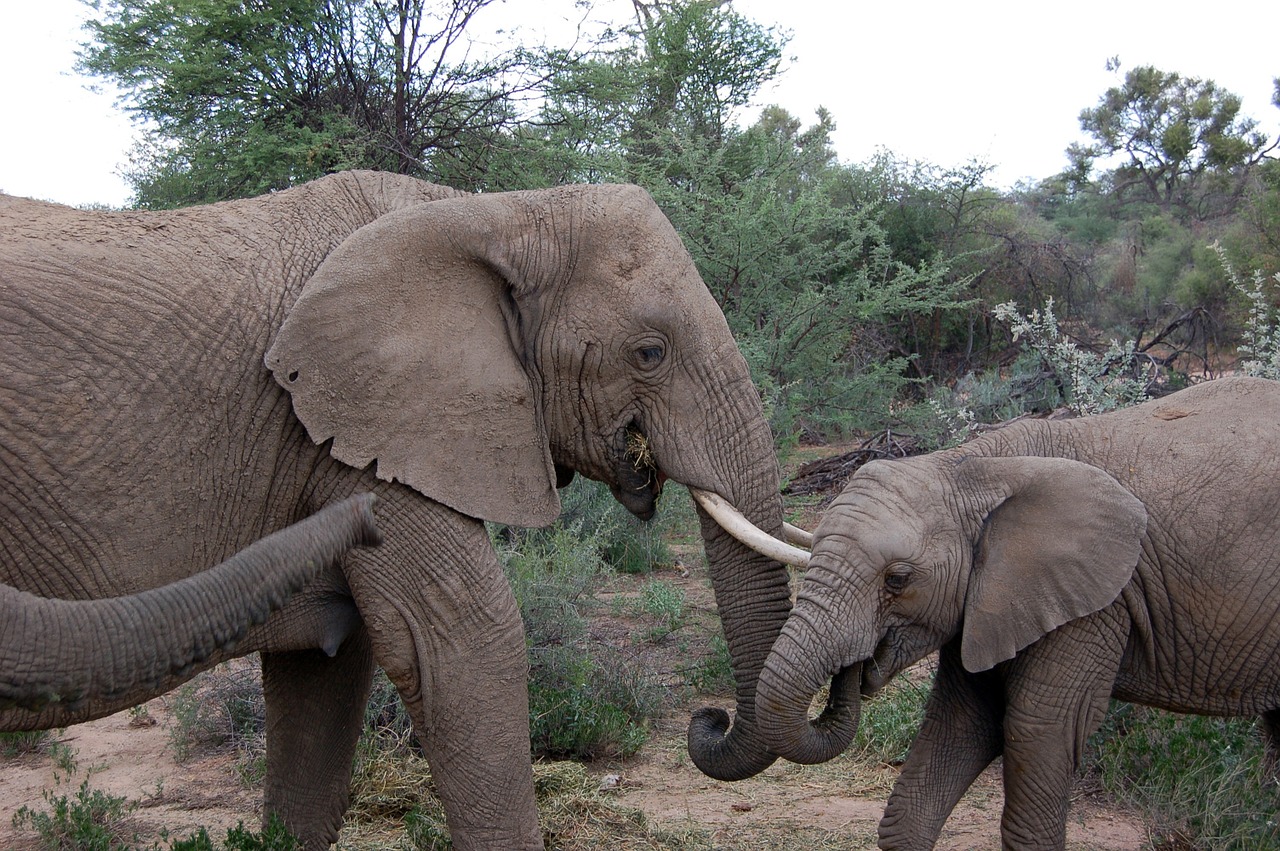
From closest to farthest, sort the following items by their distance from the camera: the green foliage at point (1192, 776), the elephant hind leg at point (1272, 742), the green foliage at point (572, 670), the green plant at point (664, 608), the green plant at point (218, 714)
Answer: the green foliage at point (1192, 776) → the elephant hind leg at point (1272, 742) → the green foliage at point (572, 670) → the green plant at point (218, 714) → the green plant at point (664, 608)

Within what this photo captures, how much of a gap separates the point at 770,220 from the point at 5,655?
8809 millimetres

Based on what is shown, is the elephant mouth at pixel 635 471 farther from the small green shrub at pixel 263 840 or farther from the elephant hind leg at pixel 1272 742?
the elephant hind leg at pixel 1272 742

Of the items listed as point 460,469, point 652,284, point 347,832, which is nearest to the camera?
point 460,469

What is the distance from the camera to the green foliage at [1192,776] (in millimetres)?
4301

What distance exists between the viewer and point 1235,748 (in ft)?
15.8

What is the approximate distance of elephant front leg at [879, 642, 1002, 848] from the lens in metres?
3.98

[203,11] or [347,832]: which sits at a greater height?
[203,11]

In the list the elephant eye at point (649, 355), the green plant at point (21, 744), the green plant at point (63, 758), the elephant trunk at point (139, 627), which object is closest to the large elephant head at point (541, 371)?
the elephant eye at point (649, 355)

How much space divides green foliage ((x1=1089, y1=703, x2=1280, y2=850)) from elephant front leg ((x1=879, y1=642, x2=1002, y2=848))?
88 centimetres

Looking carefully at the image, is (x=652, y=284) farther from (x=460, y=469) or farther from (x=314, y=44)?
(x=314, y=44)

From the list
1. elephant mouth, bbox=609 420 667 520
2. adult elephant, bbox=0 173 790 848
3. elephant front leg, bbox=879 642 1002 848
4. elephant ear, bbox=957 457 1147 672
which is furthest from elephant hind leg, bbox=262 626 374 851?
elephant ear, bbox=957 457 1147 672

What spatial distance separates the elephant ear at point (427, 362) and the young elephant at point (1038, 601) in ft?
3.26

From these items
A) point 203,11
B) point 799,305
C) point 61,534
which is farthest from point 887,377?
point 61,534

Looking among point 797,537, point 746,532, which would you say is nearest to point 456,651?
point 746,532
